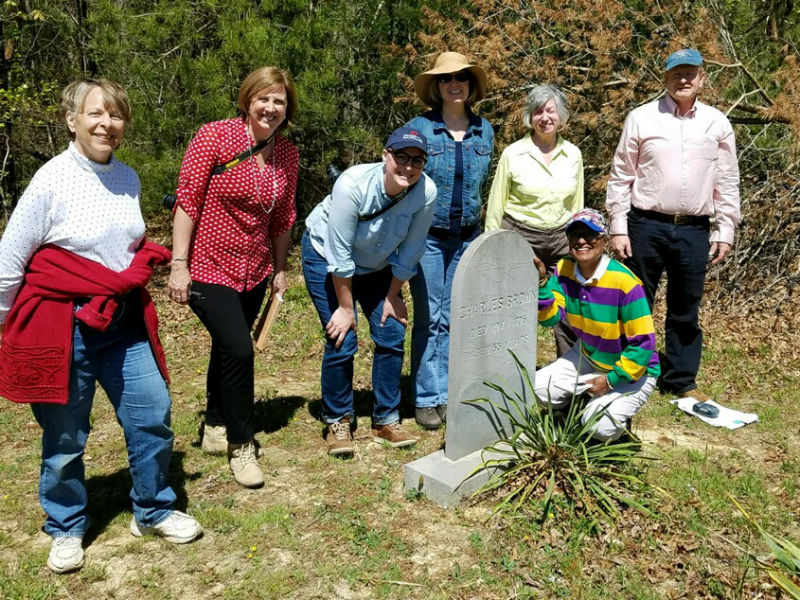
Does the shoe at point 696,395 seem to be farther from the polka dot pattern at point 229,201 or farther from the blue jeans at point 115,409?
the blue jeans at point 115,409

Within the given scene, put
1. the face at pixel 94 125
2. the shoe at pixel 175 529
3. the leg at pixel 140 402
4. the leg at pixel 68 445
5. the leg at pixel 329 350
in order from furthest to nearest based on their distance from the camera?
the leg at pixel 329 350 < the shoe at pixel 175 529 < the leg at pixel 140 402 < the leg at pixel 68 445 < the face at pixel 94 125

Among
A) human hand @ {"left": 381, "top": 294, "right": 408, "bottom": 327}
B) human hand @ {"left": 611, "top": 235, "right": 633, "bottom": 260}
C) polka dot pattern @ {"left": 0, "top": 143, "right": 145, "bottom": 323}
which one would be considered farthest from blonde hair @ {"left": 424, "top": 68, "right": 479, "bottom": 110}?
polka dot pattern @ {"left": 0, "top": 143, "right": 145, "bottom": 323}

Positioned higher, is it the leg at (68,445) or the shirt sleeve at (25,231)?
the shirt sleeve at (25,231)

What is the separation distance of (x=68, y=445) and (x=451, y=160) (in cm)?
250

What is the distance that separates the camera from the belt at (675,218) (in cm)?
486

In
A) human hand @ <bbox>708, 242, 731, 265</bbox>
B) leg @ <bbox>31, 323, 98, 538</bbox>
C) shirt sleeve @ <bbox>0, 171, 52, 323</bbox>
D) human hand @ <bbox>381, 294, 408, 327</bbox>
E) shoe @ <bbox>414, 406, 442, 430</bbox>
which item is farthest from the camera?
human hand @ <bbox>708, 242, 731, 265</bbox>

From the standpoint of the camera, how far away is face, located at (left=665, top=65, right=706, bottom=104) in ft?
15.1

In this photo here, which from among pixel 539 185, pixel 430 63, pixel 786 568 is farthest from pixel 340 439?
pixel 430 63

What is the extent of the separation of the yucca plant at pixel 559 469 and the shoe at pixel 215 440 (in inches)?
60.4

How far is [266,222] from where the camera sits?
3.94 metres

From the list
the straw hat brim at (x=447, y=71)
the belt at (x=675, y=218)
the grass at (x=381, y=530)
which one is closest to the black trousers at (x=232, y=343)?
the grass at (x=381, y=530)

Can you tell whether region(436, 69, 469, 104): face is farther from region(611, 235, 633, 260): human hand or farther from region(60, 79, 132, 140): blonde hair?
region(60, 79, 132, 140): blonde hair

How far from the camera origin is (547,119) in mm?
4574

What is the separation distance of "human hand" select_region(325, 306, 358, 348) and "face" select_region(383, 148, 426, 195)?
0.73 m
